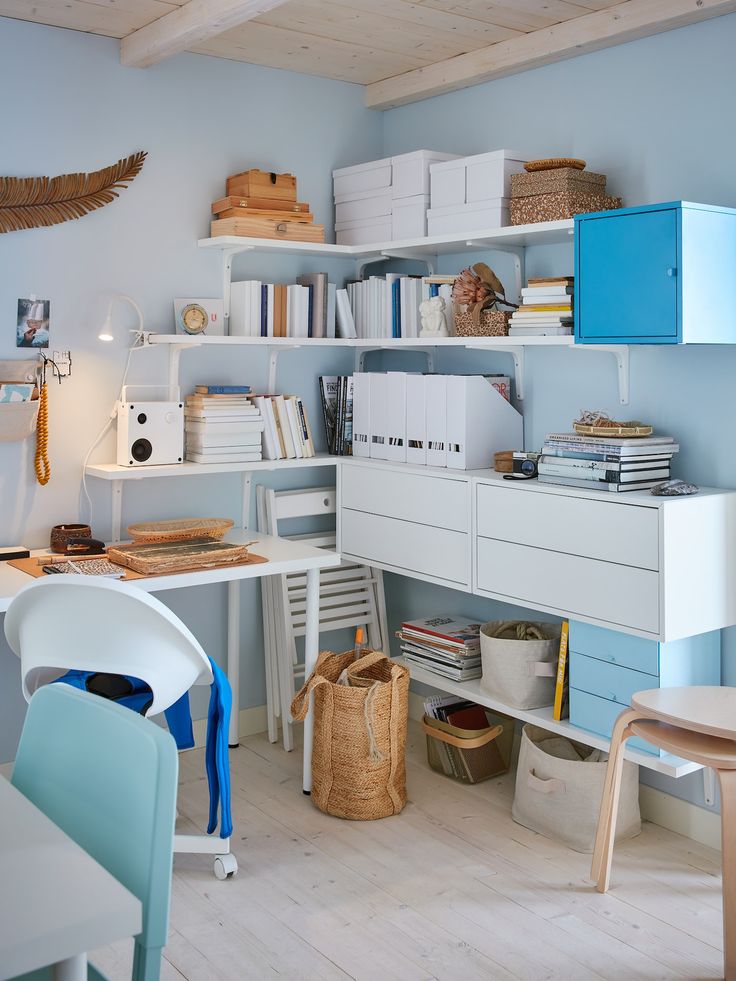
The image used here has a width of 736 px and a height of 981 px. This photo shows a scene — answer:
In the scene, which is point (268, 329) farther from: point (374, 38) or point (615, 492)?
point (615, 492)

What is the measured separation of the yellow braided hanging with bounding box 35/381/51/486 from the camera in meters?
3.27

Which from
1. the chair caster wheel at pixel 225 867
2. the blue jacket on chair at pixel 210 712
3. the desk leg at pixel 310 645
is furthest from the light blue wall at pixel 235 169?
the chair caster wheel at pixel 225 867

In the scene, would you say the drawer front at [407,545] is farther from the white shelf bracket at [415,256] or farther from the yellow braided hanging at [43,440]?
the yellow braided hanging at [43,440]

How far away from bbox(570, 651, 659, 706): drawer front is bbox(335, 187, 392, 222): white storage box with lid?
176cm

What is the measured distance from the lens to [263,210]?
3.56 meters

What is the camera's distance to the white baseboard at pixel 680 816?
9.85 ft

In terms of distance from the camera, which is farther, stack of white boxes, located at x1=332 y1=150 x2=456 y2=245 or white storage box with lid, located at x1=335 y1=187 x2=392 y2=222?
white storage box with lid, located at x1=335 y1=187 x2=392 y2=222

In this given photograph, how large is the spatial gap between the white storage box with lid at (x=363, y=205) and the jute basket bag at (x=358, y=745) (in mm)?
1674

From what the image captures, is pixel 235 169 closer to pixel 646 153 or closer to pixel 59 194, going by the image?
pixel 59 194

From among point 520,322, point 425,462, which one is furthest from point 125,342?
point 520,322

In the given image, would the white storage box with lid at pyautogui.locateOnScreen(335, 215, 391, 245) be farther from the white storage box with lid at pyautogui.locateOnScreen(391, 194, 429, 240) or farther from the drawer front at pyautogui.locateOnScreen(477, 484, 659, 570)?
the drawer front at pyautogui.locateOnScreen(477, 484, 659, 570)

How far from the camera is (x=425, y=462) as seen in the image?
3.52 meters

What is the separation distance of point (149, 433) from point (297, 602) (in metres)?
0.91

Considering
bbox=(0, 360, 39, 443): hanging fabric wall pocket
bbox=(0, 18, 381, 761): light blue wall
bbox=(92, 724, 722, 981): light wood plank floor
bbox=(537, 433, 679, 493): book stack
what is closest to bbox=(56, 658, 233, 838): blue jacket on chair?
bbox=(92, 724, 722, 981): light wood plank floor
